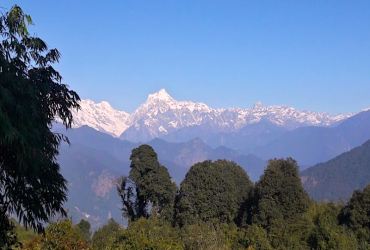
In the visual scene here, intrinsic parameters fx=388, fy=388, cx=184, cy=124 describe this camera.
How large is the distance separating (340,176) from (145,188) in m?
174

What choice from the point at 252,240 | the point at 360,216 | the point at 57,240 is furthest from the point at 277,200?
the point at 57,240

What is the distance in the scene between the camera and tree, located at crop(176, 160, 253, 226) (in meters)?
29.8

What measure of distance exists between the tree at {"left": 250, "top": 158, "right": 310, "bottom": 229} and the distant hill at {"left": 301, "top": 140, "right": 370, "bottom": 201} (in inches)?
5528

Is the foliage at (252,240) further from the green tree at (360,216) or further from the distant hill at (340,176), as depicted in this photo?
the distant hill at (340,176)

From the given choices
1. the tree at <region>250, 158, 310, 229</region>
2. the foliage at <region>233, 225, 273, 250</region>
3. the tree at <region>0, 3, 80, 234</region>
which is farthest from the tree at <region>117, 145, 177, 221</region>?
the tree at <region>0, 3, 80, 234</region>

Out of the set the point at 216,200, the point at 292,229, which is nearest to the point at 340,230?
the point at 292,229

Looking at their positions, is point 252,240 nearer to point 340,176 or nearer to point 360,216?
point 360,216

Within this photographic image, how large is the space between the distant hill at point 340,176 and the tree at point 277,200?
140402 millimetres

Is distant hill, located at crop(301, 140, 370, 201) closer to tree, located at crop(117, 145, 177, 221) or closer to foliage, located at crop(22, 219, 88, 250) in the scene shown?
tree, located at crop(117, 145, 177, 221)

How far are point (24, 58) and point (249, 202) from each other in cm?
2496

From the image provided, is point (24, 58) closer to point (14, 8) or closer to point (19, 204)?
point (14, 8)

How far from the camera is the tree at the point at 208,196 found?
2984cm

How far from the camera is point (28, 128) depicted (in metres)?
6.22

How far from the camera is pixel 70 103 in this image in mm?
8031
